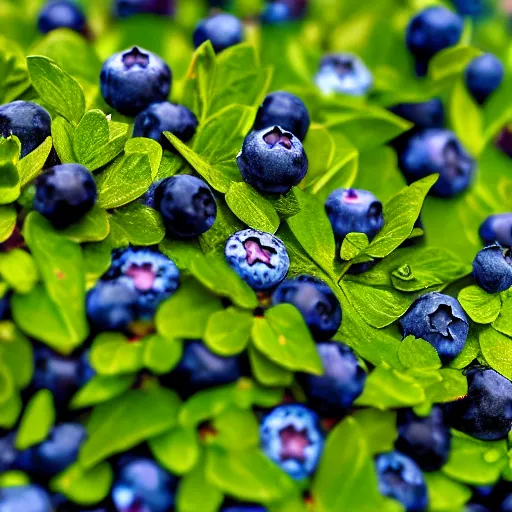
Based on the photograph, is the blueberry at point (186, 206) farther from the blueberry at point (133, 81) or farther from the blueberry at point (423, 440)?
the blueberry at point (423, 440)

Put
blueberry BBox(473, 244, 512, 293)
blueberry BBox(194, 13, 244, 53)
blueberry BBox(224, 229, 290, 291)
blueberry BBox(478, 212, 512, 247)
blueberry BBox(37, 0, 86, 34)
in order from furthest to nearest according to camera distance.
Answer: blueberry BBox(37, 0, 86, 34)
blueberry BBox(194, 13, 244, 53)
blueberry BBox(478, 212, 512, 247)
blueberry BBox(473, 244, 512, 293)
blueberry BBox(224, 229, 290, 291)

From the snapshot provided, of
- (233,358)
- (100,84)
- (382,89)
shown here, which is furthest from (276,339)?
(382,89)

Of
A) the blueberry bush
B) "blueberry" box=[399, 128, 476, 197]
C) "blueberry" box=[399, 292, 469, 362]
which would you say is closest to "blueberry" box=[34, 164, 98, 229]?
the blueberry bush

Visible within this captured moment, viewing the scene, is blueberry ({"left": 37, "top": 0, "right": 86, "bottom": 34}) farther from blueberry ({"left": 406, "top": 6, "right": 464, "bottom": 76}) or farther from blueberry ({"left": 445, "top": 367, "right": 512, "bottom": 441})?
blueberry ({"left": 445, "top": 367, "right": 512, "bottom": 441})

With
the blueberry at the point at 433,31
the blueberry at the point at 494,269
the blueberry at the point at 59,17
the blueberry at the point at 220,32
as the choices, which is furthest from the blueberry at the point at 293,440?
the blueberry at the point at 59,17

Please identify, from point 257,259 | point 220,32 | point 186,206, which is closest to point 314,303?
point 257,259

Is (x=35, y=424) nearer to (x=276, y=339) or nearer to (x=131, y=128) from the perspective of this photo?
(x=276, y=339)
